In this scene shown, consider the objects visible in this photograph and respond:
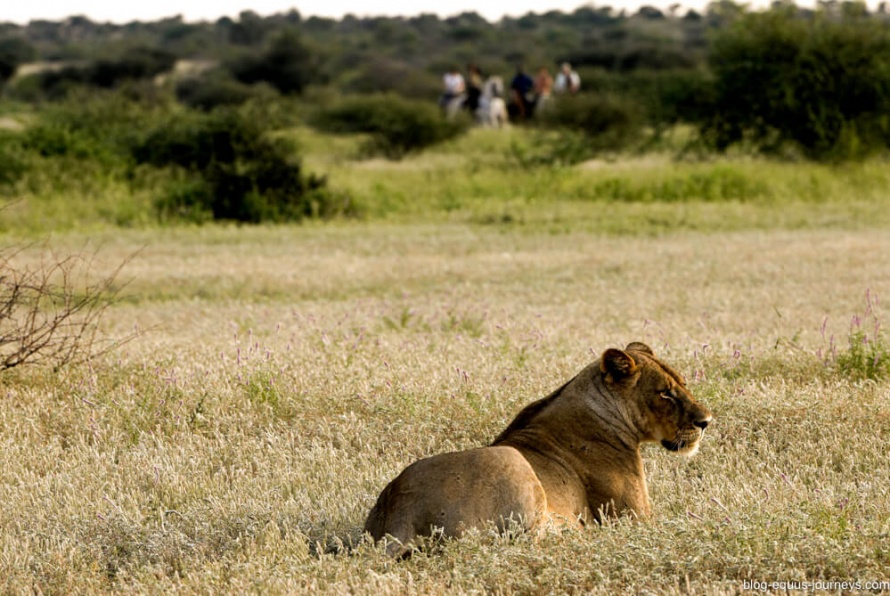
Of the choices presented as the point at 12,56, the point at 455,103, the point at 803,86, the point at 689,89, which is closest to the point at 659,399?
the point at 803,86

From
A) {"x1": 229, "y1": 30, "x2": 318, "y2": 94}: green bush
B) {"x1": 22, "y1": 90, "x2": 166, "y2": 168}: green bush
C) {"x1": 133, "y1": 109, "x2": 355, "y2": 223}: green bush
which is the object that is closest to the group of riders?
{"x1": 22, "y1": 90, "x2": 166, "y2": 168}: green bush

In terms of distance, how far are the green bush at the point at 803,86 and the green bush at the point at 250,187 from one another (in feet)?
32.1

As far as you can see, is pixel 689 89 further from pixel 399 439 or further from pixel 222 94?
pixel 222 94

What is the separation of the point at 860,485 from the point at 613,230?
12591 mm

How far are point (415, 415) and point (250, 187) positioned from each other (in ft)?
46.7

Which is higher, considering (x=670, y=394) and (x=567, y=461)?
(x=670, y=394)

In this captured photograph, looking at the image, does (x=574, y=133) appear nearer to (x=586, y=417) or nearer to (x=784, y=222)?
(x=784, y=222)

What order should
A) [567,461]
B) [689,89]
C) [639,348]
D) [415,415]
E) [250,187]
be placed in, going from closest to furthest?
[567,461]
[639,348]
[415,415]
[250,187]
[689,89]

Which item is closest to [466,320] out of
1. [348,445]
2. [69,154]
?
[348,445]

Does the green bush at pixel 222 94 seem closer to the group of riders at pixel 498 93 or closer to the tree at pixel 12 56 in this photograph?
the group of riders at pixel 498 93

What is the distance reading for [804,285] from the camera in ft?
40.9

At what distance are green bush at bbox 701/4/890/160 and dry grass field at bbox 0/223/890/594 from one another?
12.8 metres

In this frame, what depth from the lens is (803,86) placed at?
81.6 feet

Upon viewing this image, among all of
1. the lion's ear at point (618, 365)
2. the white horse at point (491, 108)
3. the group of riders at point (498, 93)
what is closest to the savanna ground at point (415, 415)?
the lion's ear at point (618, 365)
